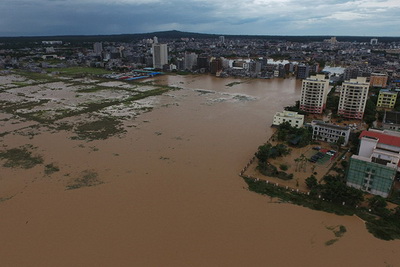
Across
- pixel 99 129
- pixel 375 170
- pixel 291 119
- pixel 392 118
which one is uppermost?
pixel 392 118

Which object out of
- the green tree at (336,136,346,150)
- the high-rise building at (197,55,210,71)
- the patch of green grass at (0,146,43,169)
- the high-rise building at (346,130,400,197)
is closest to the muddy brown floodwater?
the patch of green grass at (0,146,43,169)

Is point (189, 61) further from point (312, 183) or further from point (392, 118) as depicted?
point (312, 183)

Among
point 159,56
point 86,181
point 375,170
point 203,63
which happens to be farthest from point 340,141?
point 159,56

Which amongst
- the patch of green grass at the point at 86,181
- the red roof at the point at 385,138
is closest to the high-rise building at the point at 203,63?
the red roof at the point at 385,138

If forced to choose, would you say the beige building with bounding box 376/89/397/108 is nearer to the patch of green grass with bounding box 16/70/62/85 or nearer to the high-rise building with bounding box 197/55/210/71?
the high-rise building with bounding box 197/55/210/71

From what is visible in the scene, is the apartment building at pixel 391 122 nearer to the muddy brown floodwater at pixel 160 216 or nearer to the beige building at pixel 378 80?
the muddy brown floodwater at pixel 160 216
